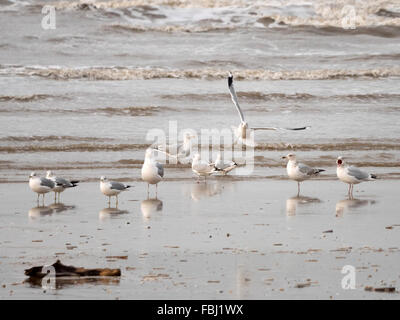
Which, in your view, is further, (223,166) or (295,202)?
(223,166)

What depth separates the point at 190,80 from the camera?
24875 millimetres

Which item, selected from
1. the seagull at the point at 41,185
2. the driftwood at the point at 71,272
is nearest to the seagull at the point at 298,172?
the seagull at the point at 41,185

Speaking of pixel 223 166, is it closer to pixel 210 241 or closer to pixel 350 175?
pixel 350 175

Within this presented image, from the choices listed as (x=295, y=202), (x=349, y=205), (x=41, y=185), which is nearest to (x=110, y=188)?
(x=41, y=185)

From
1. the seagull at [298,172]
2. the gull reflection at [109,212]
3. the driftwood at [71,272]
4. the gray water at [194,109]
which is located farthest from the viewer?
the seagull at [298,172]

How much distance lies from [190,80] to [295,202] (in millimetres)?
14411

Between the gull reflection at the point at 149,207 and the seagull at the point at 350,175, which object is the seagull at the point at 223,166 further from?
the gull reflection at the point at 149,207

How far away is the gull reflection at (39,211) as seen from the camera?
988 cm

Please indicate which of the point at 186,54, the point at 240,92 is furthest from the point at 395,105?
the point at 186,54

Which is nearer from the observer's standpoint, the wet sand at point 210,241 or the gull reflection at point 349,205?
the wet sand at point 210,241

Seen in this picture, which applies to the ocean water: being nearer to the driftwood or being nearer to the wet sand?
the wet sand

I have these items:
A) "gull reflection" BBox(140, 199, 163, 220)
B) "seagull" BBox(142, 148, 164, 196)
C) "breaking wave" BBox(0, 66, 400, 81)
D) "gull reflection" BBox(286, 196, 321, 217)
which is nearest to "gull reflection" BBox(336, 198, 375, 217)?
"gull reflection" BBox(286, 196, 321, 217)

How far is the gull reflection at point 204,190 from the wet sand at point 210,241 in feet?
0.10
